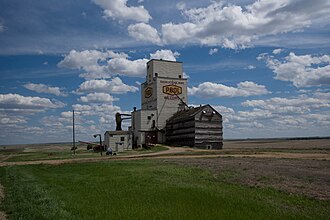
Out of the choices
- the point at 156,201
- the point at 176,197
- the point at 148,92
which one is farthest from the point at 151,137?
the point at 156,201

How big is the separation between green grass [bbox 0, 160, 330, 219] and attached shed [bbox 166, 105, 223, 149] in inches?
1336

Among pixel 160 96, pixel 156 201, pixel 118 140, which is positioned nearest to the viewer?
pixel 156 201

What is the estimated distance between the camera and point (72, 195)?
13422 millimetres

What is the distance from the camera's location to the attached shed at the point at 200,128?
50.7m

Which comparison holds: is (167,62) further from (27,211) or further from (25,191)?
(27,211)

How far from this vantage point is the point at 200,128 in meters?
50.9

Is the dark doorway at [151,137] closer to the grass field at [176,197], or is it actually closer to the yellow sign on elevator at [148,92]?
the yellow sign on elevator at [148,92]

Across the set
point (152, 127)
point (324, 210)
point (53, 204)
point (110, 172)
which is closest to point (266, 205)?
point (324, 210)

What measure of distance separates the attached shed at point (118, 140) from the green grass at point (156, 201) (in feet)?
119

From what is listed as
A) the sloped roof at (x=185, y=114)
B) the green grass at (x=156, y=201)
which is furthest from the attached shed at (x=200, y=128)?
the green grass at (x=156, y=201)

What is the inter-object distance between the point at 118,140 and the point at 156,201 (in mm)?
43310

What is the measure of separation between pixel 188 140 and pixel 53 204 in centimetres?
4104

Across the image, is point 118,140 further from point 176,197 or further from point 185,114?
point 176,197

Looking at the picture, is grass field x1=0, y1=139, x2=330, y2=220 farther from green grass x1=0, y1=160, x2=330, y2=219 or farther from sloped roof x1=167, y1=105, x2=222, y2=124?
sloped roof x1=167, y1=105, x2=222, y2=124
